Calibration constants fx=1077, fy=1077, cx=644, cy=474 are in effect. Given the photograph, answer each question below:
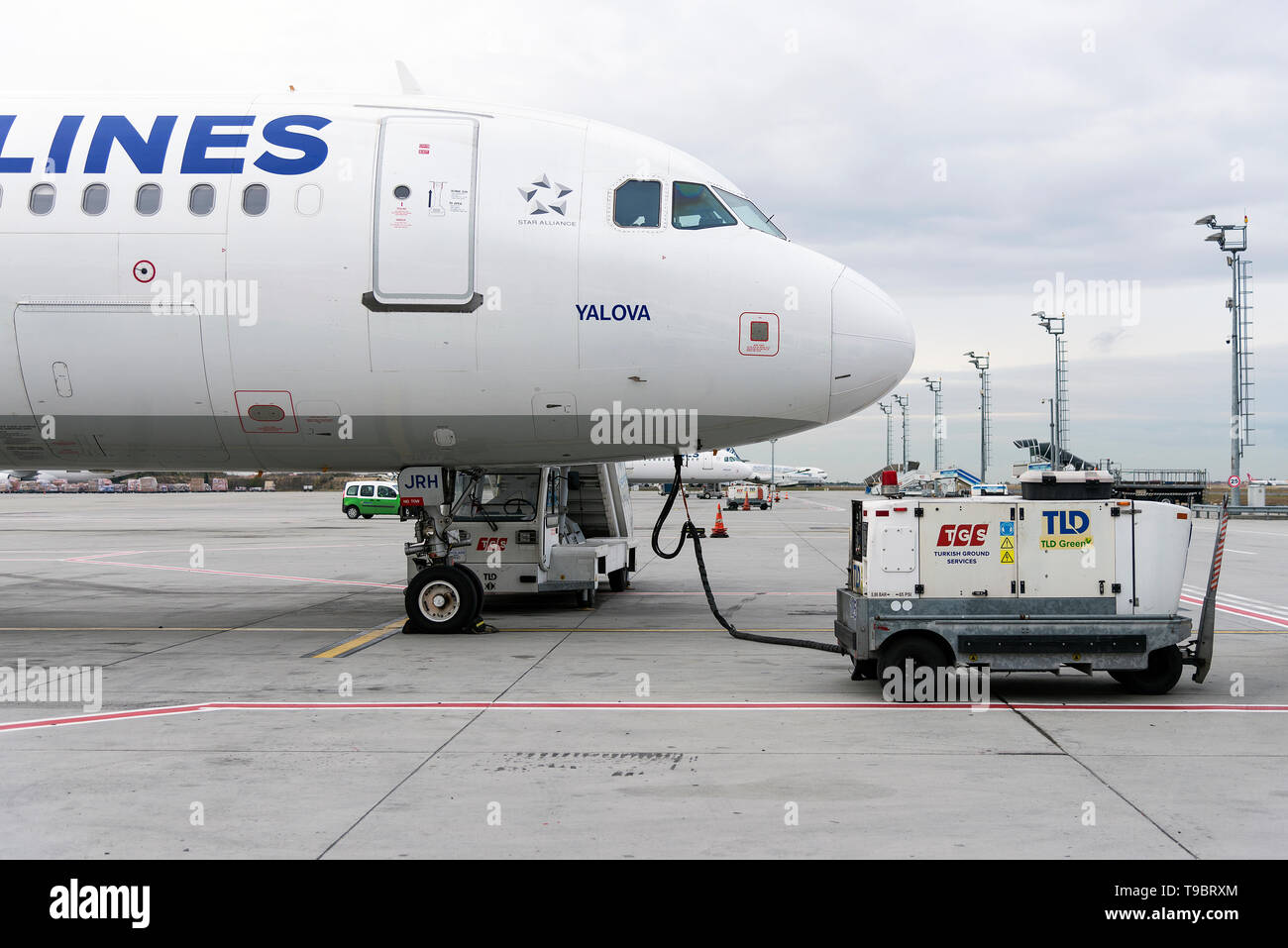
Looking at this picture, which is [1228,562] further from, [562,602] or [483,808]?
[483,808]

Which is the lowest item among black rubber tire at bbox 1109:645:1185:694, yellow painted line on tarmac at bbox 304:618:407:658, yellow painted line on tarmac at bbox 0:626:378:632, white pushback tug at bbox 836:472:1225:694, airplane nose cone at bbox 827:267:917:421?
yellow painted line on tarmac at bbox 0:626:378:632

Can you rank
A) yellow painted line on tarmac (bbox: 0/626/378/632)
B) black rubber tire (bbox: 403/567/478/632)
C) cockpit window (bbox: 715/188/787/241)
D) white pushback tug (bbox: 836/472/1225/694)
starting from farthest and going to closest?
yellow painted line on tarmac (bbox: 0/626/378/632) → black rubber tire (bbox: 403/567/478/632) → cockpit window (bbox: 715/188/787/241) → white pushback tug (bbox: 836/472/1225/694)

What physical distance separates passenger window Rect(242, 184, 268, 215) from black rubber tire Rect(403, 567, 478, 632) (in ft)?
15.3

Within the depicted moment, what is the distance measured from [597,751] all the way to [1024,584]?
4.26 m

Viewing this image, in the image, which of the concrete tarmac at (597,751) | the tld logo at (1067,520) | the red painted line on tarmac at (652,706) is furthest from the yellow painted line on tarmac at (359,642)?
the tld logo at (1067,520)

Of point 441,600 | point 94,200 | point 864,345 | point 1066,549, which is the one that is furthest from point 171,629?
point 1066,549

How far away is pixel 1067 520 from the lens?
9.52 m

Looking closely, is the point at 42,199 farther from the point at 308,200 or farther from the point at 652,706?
the point at 652,706

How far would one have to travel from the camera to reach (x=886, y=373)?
12430 millimetres

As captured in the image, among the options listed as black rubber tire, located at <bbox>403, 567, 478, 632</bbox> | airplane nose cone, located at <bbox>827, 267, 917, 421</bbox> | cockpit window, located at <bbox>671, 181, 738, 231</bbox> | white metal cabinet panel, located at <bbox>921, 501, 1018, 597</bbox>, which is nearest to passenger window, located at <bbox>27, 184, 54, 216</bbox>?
black rubber tire, located at <bbox>403, 567, 478, 632</bbox>

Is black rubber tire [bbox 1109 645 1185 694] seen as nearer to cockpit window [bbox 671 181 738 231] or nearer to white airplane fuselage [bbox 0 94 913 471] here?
white airplane fuselage [bbox 0 94 913 471]

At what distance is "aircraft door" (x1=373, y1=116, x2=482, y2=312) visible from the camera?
1198 cm
